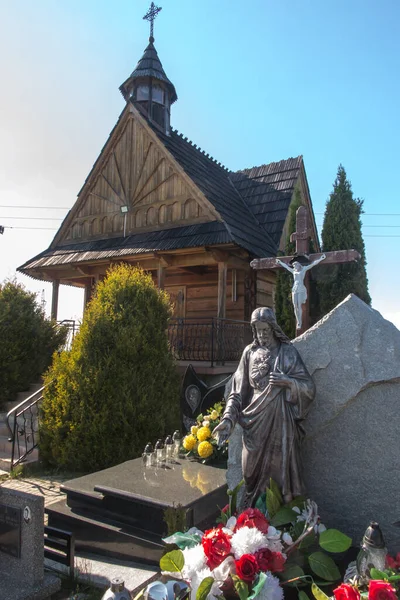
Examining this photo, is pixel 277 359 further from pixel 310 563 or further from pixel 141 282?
pixel 141 282

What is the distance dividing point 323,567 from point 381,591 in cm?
56

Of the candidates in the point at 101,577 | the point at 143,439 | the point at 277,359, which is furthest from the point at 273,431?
the point at 143,439

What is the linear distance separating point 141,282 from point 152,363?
1.37m

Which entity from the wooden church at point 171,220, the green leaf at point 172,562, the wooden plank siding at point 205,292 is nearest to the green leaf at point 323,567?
the green leaf at point 172,562

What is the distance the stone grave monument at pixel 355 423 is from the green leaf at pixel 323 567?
642mm

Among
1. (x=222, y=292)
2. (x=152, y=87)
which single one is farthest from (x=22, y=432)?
(x=152, y=87)

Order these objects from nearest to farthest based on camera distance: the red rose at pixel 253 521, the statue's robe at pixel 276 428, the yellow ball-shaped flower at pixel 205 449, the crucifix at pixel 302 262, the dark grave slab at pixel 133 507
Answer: the red rose at pixel 253 521, the statue's robe at pixel 276 428, the dark grave slab at pixel 133 507, the yellow ball-shaped flower at pixel 205 449, the crucifix at pixel 302 262

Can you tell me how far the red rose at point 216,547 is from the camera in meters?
2.39

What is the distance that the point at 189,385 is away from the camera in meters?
7.41

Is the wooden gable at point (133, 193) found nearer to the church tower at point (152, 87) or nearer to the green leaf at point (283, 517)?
the church tower at point (152, 87)

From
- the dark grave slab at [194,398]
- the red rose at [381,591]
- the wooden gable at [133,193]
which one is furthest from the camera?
the wooden gable at [133,193]

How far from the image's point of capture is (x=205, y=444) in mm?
4965

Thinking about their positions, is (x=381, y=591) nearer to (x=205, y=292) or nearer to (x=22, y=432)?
(x=22, y=432)

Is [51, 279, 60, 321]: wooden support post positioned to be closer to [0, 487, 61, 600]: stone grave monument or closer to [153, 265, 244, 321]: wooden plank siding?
[153, 265, 244, 321]: wooden plank siding
